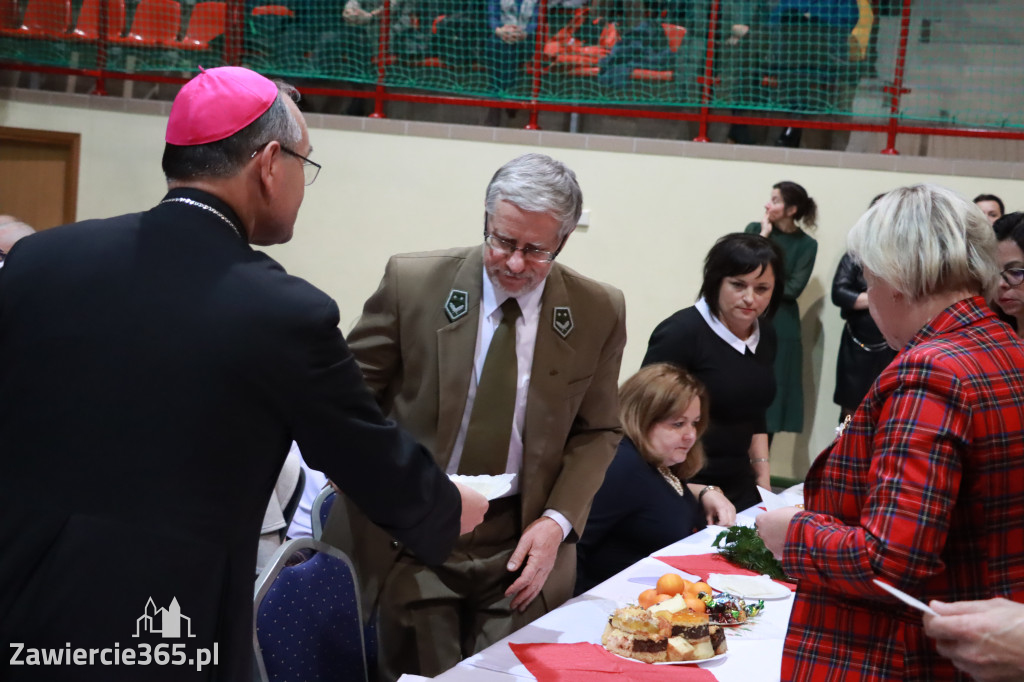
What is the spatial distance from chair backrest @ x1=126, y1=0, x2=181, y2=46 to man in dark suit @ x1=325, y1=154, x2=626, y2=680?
697 cm

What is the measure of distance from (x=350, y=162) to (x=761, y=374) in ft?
14.8

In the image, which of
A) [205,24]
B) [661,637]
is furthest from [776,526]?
[205,24]

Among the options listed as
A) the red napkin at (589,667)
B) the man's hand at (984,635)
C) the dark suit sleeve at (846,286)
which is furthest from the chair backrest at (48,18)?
the man's hand at (984,635)

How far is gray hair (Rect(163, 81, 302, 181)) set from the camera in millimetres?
1497

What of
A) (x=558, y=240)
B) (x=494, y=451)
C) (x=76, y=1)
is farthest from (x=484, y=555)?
(x=76, y=1)

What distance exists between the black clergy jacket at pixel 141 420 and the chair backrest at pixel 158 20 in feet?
25.1

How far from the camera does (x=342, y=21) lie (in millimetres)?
7793

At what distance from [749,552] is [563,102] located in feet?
15.8

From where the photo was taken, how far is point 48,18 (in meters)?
8.71

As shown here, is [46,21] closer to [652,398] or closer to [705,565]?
[652,398]

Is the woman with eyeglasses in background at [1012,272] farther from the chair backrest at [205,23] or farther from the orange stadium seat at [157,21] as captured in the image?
the orange stadium seat at [157,21]

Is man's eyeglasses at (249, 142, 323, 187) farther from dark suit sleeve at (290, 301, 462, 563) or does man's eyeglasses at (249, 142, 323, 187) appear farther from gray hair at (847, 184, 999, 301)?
gray hair at (847, 184, 999, 301)

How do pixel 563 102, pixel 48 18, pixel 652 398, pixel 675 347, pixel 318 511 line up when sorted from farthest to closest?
1. pixel 48 18
2. pixel 563 102
3. pixel 675 347
4. pixel 652 398
5. pixel 318 511

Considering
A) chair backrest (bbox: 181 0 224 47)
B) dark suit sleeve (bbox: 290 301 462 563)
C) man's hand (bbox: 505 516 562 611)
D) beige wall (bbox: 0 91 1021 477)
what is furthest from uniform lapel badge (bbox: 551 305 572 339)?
chair backrest (bbox: 181 0 224 47)
